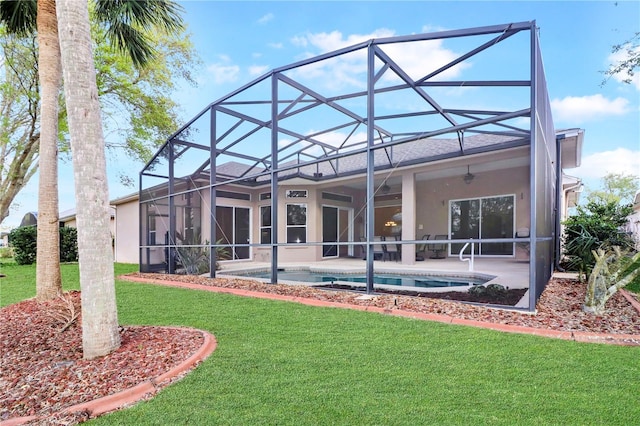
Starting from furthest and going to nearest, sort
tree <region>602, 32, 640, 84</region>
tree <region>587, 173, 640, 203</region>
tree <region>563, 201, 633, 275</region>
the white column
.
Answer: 1. tree <region>587, 173, 640, 203</region>
2. the white column
3. tree <region>602, 32, 640, 84</region>
4. tree <region>563, 201, 633, 275</region>

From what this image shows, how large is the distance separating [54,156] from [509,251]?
13139mm

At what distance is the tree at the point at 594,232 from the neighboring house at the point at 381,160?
0.59m

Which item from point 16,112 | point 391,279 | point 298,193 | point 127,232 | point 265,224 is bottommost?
point 391,279

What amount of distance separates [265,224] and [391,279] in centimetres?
653

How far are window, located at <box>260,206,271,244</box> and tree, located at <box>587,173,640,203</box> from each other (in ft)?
119

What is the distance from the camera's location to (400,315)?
4.64 metres

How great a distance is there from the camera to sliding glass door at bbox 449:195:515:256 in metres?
12.5

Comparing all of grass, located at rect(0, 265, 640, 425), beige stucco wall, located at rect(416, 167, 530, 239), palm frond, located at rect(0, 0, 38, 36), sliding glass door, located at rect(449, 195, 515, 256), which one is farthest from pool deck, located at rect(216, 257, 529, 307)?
palm frond, located at rect(0, 0, 38, 36)

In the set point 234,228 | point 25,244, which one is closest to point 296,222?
point 234,228

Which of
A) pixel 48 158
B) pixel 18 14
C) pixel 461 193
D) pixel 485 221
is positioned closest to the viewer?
pixel 48 158

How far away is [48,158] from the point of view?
5957mm

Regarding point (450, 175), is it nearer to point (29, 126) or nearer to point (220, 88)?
point (220, 88)

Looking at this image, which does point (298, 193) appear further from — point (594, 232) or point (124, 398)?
point (124, 398)

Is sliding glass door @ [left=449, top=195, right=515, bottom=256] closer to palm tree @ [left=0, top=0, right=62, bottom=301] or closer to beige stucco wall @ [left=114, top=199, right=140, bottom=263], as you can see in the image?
palm tree @ [left=0, top=0, right=62, bottom=301]
